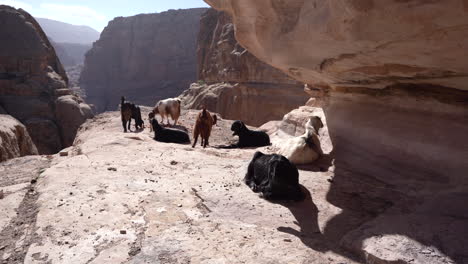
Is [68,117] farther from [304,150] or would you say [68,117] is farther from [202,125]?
[304,150]

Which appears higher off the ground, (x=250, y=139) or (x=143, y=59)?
(x=143, y=59)

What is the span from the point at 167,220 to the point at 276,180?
48.8 inches

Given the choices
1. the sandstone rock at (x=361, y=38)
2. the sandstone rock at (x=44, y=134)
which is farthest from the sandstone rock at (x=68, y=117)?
the sandstone rock at (x=361, y=38)

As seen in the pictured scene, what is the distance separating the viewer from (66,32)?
138750 millimetres

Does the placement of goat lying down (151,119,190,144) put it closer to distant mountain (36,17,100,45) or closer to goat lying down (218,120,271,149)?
goat lying down (218,120,271,149)

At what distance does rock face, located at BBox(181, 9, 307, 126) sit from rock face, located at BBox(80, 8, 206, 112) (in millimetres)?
20089

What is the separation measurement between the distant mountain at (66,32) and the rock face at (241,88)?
4488 inches

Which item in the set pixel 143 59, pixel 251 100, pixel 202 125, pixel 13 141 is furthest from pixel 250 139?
pixel 143 59

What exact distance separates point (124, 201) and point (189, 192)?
0.71m

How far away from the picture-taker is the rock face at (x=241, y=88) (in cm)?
2242

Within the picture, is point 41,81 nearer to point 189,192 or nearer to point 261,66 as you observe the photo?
point 261,66

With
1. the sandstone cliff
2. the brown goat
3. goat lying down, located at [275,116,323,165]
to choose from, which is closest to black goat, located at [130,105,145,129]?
the brown goat

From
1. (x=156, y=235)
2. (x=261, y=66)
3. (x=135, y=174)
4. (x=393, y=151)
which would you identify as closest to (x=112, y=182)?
(x=135, y=174)

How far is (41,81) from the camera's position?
2369cm
